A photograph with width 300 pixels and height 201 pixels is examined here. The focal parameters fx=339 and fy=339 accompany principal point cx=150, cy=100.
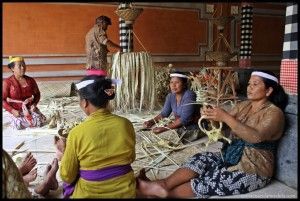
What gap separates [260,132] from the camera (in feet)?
6.63

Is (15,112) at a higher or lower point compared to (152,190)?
higher

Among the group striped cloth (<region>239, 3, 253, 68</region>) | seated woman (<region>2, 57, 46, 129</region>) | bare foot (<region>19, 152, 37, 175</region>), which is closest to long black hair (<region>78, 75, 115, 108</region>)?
bare foot (<region>19, 152, 37, 175</region>)

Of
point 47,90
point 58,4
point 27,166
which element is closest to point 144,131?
point 27,166

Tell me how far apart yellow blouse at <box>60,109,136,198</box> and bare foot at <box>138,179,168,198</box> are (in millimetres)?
222

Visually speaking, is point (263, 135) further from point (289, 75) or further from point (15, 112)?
point (15, 112)

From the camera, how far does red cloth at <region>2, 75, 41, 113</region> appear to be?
155 inches

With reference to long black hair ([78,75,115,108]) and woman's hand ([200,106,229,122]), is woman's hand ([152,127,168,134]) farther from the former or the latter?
long black hair ([78,75,115,108])

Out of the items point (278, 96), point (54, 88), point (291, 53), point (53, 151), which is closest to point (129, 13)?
point (54, 88)

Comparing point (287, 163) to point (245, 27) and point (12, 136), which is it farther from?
point (245, 27)

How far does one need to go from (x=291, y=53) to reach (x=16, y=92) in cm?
297

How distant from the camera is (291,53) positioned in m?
2.67

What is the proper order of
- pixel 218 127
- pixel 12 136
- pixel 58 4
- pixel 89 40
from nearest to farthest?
pixel 218 127 → pixel 12 136 → pixel 89 40 → pixel 58 4

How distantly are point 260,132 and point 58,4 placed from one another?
5.99 metres

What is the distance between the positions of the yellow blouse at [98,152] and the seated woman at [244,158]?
0.32 m
